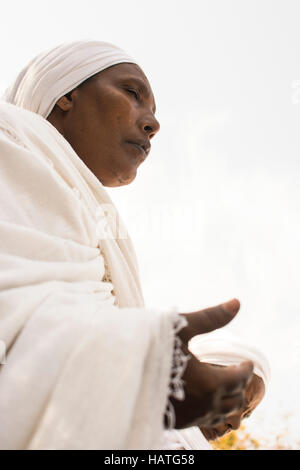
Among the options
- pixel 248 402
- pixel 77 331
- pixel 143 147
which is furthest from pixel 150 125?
pixel 248 402

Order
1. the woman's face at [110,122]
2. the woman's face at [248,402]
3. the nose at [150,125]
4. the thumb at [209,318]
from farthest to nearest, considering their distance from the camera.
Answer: the woman's face at [248,402] → the nose at [150,125] → the woman's face at [110,122] → the thumb at [209,318]

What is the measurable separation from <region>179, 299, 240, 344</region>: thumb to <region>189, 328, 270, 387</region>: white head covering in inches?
76.8

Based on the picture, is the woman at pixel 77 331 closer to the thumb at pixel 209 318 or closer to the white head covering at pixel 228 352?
the thumb at pixel 209 318

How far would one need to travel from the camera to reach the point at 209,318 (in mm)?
1150

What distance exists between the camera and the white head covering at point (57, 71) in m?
2.60

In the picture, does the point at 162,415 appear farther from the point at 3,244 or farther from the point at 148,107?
the point at 148,107

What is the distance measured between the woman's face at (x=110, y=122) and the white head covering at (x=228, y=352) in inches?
51.9

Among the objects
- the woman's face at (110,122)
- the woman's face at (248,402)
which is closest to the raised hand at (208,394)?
the woman's face at (110,122)

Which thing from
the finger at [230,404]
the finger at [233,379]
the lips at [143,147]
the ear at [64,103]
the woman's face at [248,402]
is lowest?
the woman's face at [248,402]

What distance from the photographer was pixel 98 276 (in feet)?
5.21

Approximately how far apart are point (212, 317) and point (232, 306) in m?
0.07

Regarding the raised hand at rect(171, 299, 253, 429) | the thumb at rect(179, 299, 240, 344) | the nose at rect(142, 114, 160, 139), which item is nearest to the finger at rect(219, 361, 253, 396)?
the raised hand at rect(171, 299, 253, 429)

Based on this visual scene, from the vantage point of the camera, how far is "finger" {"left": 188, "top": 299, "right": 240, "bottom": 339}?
113 cm
